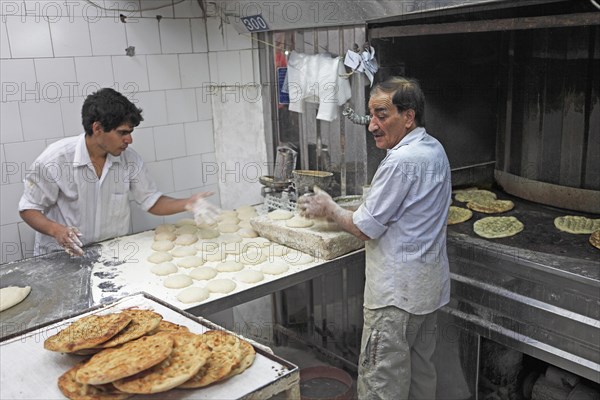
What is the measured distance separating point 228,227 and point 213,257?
451 mm

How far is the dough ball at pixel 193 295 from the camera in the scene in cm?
235

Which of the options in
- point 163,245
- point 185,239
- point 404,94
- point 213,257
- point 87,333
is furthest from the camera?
point 185,239

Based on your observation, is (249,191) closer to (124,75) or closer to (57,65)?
(124,75)

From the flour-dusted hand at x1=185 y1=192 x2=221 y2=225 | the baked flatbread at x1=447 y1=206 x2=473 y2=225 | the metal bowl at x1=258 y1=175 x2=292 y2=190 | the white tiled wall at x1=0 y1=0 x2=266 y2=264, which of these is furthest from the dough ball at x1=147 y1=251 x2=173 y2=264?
the baked flatbread at x1=447 y1=206 x2=473 y2=225

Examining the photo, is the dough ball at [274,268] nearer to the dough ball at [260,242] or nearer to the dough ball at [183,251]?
the dough ball at [260,242]

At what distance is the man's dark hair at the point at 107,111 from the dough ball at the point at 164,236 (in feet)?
2.15

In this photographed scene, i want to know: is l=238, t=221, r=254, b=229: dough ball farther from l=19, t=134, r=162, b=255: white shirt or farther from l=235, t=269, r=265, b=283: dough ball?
l=235, t=269, r=265, b=283: dough ball

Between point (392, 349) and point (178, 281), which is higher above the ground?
point (178, 281)

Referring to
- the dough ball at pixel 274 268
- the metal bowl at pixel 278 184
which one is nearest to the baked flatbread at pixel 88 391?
the dough ball at pixel 274 268

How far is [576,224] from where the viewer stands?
2934 mm

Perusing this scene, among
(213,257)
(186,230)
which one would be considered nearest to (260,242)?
(213,257)

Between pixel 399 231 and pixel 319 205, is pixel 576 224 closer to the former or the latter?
pixel 399 231

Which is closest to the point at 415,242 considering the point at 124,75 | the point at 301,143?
the point at 301,143

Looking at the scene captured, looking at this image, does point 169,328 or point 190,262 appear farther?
point 190,262
